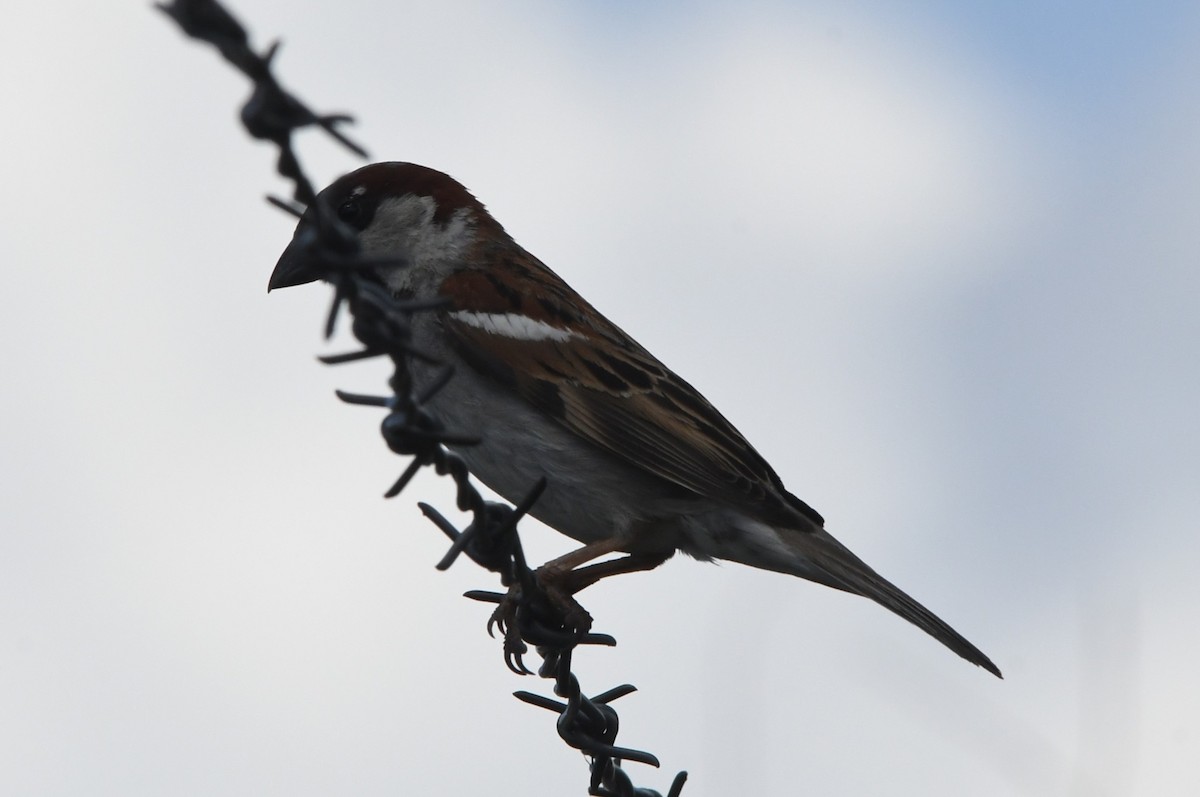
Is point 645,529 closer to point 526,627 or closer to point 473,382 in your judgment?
point 473,382

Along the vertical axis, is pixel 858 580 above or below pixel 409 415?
above

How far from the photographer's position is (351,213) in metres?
5.24

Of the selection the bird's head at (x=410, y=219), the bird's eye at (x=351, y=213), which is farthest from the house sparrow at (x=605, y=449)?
the bird's eye at (x=351, y=213)

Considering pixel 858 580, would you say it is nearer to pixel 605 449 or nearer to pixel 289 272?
pixel 605 449

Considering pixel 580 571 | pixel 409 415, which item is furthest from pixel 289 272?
pixel 409 415

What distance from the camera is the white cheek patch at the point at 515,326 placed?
4.68 meters

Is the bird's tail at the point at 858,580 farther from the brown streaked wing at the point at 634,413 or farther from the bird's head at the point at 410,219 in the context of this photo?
the bird's head at the point at 410,219

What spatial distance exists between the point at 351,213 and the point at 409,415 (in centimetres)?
295

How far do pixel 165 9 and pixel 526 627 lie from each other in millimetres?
1963

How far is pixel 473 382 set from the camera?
14.9 ft

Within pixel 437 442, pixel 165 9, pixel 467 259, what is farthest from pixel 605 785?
pixel 467 259

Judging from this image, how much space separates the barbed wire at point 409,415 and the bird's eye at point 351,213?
2.03 metres

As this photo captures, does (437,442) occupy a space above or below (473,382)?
below

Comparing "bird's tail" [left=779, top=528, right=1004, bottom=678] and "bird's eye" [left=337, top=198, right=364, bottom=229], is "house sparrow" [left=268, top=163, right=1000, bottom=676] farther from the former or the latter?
"bird's eye" [left=337, top=198, right=364, bottom=229]
